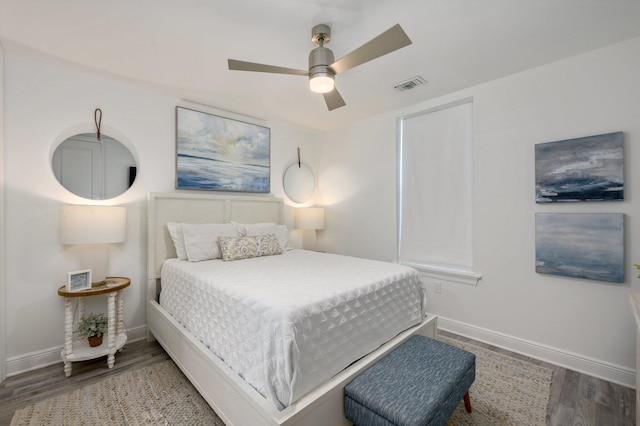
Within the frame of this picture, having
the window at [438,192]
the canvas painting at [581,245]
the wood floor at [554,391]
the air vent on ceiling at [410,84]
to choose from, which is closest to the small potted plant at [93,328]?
the wood floor at [554,391]

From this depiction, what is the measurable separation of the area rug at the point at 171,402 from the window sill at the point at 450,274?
83cm

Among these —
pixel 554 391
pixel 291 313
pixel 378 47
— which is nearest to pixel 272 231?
pixel 291 313

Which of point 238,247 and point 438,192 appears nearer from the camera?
point 238,247

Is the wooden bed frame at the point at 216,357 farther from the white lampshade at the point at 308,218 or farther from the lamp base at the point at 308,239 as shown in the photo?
the lamp base at the point at 308,239

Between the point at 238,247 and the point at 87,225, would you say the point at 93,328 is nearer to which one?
the point at 87,225

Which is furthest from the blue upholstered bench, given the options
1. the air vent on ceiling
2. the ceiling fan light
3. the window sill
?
the air vent on ceiling

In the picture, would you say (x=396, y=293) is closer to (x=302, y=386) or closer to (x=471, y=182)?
(x=302, y=386)

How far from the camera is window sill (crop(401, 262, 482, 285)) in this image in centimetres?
286

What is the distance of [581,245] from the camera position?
2.24 meters

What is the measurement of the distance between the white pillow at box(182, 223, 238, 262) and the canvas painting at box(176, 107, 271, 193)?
58 cm

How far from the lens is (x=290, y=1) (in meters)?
1.70

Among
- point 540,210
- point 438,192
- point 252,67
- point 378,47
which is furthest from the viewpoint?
point 438,192

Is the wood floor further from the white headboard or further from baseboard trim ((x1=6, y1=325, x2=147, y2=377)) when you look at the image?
the white headboard

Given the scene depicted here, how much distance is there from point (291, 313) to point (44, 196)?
→ 2420mm
